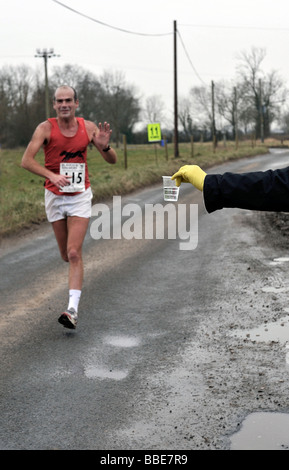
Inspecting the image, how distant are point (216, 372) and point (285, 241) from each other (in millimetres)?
5958

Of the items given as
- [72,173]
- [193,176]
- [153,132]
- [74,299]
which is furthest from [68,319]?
[153,132]

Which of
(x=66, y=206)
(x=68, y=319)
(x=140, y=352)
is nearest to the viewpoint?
(x=140, y=352)

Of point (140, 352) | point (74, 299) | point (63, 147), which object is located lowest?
point (140, 352)

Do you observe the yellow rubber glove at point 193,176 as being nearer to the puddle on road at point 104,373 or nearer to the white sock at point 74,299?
the puddle on road at point 104,373

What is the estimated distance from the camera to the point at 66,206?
6.23 metres

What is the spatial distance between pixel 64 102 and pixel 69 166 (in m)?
0.56

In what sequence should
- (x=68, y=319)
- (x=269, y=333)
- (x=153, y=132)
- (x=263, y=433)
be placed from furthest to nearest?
(x=153, y=132) → (x=68, y=319) → (x=269, y=333) → (x=263, y=433)

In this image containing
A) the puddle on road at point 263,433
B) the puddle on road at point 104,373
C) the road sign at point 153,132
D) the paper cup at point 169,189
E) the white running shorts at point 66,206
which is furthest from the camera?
the road sign at point 153,132

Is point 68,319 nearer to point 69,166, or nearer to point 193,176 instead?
point 69,166

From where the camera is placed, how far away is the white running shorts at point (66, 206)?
6.21 m

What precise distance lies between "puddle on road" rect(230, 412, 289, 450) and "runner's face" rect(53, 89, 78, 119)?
10.5ft

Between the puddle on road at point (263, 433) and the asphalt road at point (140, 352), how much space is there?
2.9 inches

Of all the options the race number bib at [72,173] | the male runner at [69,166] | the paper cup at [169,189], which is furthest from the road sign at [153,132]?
the paper cup at [169,189]
